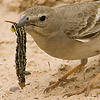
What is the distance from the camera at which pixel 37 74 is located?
4988 mm

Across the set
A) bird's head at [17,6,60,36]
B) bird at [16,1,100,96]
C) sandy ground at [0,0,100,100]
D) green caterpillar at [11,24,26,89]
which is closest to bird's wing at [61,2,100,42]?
bird at [16,1,100,96]

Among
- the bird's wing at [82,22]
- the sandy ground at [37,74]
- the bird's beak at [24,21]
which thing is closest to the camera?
the bird's beak at [24,21]

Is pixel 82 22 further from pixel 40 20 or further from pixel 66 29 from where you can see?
pixel 40 20

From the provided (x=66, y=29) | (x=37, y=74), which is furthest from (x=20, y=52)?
(x=37, y=74)

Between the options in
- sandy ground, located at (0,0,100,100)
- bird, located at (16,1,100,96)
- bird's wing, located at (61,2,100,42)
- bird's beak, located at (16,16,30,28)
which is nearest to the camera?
bird's beak, located at (16,16,30,28)

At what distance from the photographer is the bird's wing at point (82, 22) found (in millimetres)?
4066

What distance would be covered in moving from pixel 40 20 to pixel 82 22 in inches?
29.1

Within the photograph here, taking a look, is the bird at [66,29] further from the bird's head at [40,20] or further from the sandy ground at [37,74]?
the sandy ground at [37,74]

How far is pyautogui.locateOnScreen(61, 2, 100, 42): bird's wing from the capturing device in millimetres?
4066

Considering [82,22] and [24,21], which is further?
[82,22]

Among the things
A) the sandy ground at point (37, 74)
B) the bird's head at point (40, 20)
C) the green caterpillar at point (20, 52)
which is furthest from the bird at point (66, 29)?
the green caterpillar at point (20, 52)

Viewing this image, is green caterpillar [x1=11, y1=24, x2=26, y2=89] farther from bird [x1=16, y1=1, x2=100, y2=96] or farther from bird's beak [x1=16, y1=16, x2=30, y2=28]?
bird's beak [x1=16, y1=16, x2=30, y2=28]

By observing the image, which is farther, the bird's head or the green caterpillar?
the green caterpillar

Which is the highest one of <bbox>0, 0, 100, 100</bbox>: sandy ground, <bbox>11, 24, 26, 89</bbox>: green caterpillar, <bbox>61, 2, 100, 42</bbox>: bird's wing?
<bbox>61, 2, 100, 42</bbox>: bird's wing
